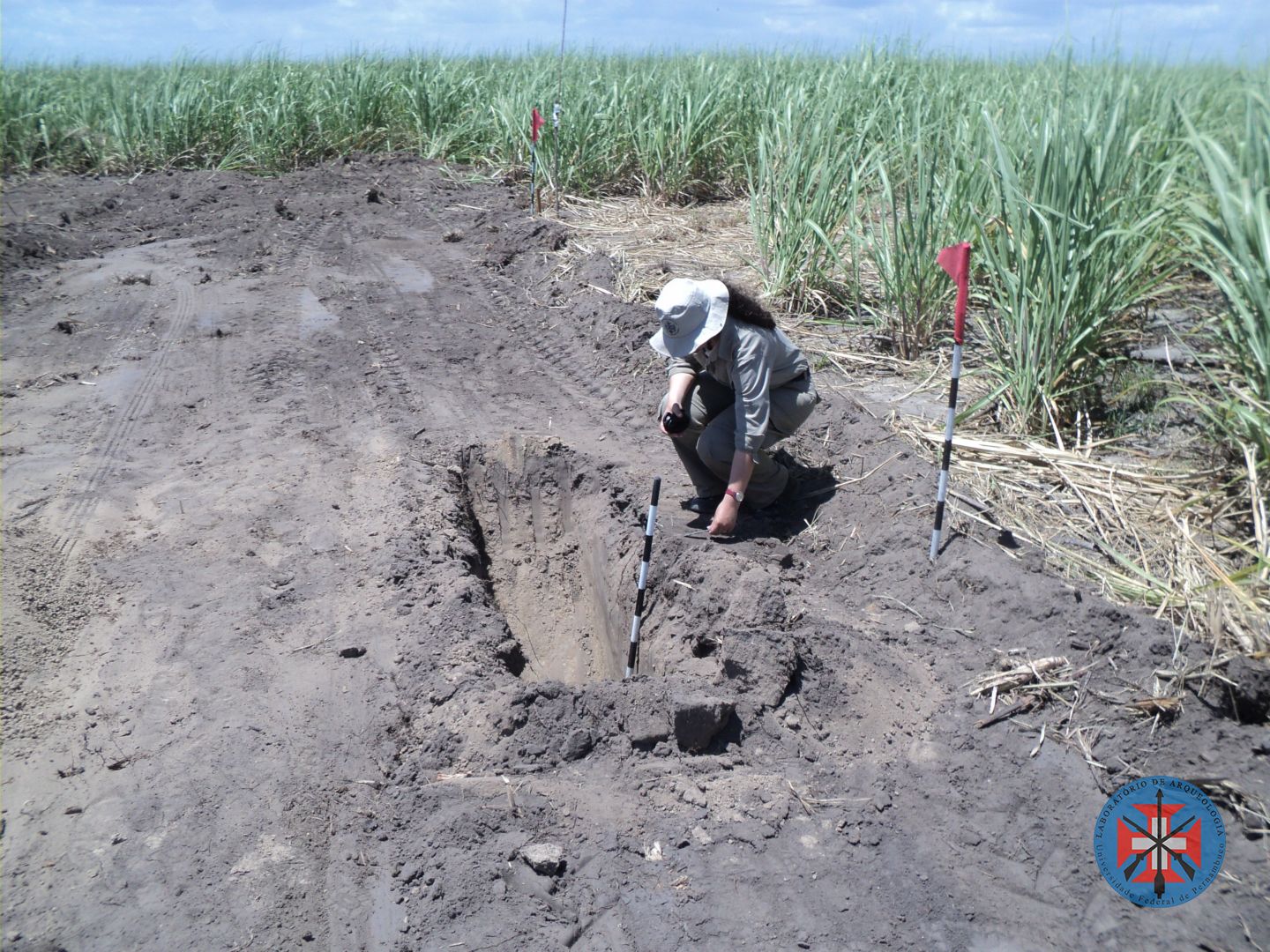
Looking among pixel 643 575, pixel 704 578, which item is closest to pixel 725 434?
pixel 704 578

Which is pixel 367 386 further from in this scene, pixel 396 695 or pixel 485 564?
pixel 396 695

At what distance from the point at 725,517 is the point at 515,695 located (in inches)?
50.8

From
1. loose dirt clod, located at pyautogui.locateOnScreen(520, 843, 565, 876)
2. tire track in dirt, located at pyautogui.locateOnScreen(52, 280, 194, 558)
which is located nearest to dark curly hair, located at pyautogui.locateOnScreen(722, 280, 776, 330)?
loose dirt clod, located at pyautogui.locateOnScreen(520, 843, 565, 876)

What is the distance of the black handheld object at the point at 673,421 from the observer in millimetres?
4074

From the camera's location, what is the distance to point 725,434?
416 cm

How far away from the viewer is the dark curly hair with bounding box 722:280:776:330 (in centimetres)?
386

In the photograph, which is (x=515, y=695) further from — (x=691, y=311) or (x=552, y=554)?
(x=552, y=554)

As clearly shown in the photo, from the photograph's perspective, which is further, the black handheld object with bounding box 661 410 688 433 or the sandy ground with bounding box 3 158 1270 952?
the black handheld object with bounding box 661 410 688 433

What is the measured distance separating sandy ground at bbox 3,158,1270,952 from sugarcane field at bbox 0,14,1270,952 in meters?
0.01

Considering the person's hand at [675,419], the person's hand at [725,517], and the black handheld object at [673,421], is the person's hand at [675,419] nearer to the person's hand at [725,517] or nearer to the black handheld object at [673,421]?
the black handheld object at [673,421]

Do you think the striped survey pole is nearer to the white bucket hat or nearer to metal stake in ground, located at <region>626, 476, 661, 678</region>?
the white bucket hat

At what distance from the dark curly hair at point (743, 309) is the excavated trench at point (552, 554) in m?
1.07

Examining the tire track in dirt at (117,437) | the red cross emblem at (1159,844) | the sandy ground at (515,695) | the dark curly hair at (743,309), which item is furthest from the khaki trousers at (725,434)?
the tire track in dirt at (117,437)

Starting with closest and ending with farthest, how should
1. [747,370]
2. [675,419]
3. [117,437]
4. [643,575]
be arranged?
[643,575] < [747,370] < [675,419] < [117,437]
